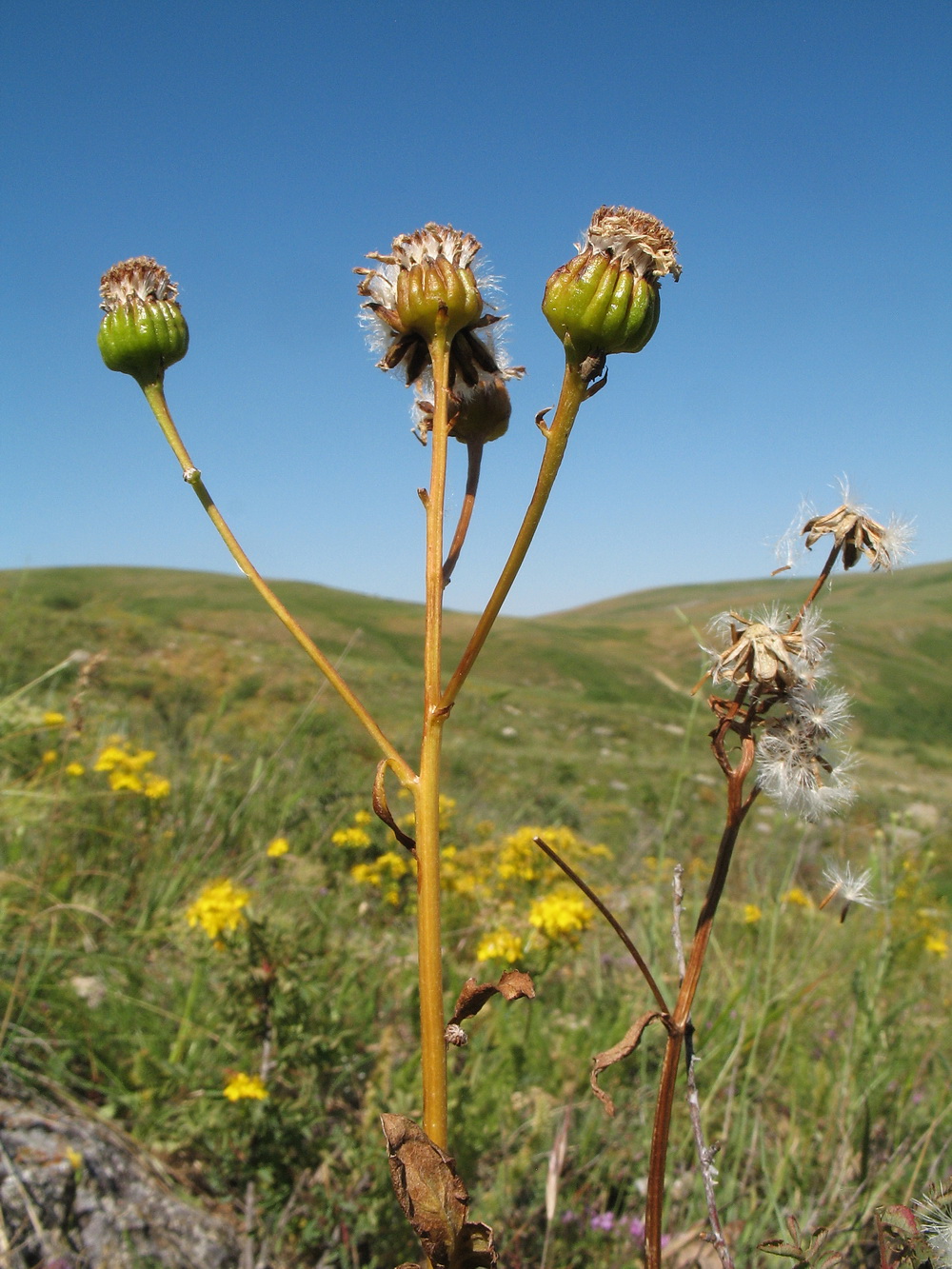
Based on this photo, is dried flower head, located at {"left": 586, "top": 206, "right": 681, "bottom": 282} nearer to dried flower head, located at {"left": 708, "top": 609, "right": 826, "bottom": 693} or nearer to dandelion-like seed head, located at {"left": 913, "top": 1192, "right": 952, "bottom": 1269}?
dried flower head, located at {"left": 708, "top": 609, "right": 826, "bottom": 693}

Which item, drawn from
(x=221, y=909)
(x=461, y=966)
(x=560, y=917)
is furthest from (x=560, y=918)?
(x=221, y=909)

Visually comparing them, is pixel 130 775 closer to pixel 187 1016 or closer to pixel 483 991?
pixel 187 1016

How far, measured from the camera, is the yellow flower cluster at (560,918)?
9.46 feet

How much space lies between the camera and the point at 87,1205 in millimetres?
2027

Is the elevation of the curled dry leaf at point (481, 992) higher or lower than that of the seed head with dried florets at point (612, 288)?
lower

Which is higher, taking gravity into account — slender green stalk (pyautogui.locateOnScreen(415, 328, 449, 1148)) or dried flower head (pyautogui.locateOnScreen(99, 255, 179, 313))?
dried flower head (pyautogui.locateOnScreen(99, 255, 179, 313))

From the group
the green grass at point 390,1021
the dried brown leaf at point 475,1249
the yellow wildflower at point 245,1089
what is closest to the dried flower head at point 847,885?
the green grass at point 390,1021

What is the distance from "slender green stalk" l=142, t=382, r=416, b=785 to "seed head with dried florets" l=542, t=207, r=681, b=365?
432 mm

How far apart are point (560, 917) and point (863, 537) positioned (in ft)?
6.94

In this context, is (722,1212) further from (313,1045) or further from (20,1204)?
(20,1204)

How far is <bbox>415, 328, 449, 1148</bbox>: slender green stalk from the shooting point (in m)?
0.78

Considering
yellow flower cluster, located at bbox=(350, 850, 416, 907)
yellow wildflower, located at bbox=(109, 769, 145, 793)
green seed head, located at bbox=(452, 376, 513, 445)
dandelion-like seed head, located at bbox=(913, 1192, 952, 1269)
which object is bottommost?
yellow flower cluster, located at bbox=(350, 850, 416, 907)

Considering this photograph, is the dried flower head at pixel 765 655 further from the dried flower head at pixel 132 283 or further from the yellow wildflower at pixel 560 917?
the yellow wildflower at pixel 560 917

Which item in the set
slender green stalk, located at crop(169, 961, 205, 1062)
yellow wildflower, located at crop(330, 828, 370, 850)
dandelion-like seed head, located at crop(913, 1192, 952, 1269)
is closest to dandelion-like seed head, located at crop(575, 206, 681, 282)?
dandelion-like seed head, located at crop(913, 1192, 952, 1269)
